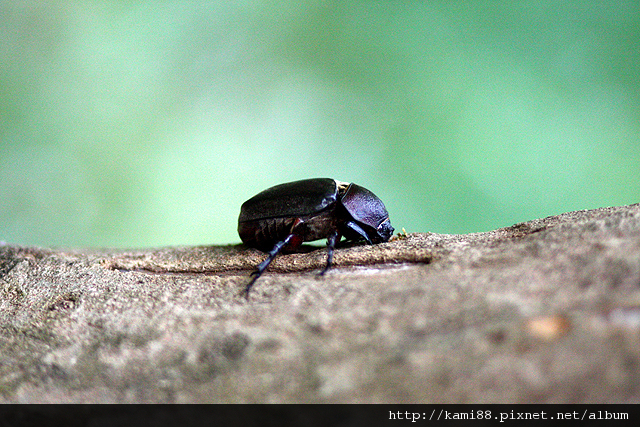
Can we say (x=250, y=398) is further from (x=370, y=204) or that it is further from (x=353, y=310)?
(x=370, y=204)

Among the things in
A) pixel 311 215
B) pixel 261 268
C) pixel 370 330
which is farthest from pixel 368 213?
pixel 370 330

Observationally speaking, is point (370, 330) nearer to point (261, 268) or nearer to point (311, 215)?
point (261, 268)

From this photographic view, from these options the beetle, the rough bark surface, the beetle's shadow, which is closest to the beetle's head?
the beetle

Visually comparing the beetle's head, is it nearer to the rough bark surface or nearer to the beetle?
the beetle

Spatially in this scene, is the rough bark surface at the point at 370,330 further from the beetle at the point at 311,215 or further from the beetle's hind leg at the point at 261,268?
the beetle at the point at 311,215
